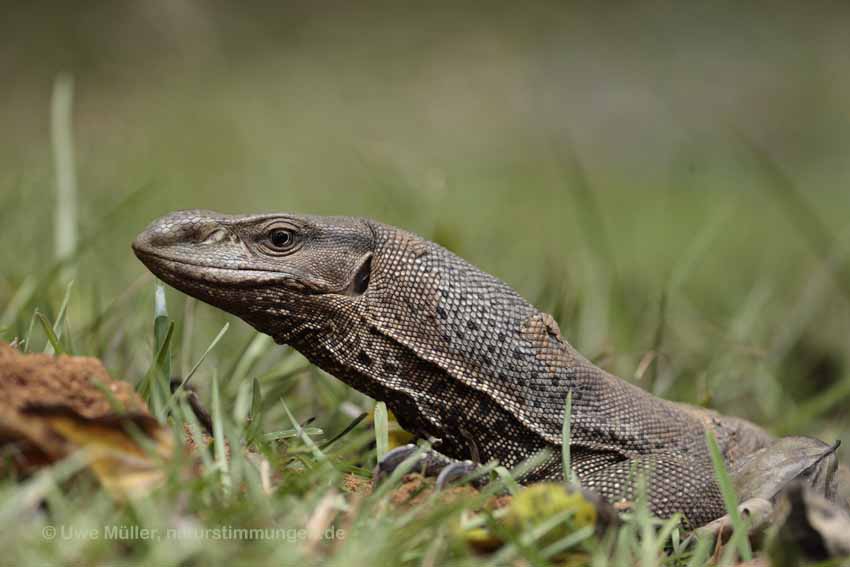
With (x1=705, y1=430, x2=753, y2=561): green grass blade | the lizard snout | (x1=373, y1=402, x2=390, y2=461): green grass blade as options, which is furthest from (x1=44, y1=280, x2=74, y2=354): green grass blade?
(x1=705, y1=430, x2=753, y2=561): green grass blade

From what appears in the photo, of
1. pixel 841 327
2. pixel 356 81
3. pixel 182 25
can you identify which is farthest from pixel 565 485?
pixel 356 81

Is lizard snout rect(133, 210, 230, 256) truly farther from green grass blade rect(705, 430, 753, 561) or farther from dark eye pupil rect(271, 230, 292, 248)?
green grass blade rect(705, 430, 753, 561)

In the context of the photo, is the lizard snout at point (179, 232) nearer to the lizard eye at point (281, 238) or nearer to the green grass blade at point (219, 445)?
the lizard eye at point (281, 238)

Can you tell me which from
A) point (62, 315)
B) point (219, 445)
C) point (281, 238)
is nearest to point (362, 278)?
point (281, 238)

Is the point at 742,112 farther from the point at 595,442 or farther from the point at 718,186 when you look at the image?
the point at 595,442

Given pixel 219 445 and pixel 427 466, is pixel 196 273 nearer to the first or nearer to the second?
pixel 219 445

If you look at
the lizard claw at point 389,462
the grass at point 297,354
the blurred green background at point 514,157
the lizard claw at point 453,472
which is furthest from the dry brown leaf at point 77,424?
the blurred green background at point 514,157
